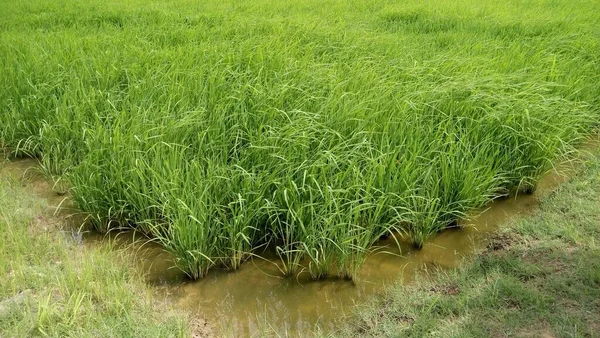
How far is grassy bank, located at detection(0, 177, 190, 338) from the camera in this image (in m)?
2.17

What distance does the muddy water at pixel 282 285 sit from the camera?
8.07 ft

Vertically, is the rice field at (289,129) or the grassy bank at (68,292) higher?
the rice field at (289,129)

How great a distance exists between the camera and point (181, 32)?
18.7 feet

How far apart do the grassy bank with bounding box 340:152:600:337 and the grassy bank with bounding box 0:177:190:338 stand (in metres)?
0.90

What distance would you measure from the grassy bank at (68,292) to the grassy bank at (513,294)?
0.90 metres

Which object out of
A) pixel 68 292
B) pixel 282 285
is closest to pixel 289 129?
pixel 282 285

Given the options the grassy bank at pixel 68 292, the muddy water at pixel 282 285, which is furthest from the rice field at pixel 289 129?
the grassy bank at pixel 68 292

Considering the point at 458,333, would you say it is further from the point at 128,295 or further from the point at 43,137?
the point at 43,137

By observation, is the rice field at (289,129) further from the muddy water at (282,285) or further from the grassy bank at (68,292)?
the grassy bank at (68,292)

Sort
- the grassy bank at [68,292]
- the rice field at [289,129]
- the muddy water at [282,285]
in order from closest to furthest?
the grassy bank at [68,292] → the muddy water at [282,285] → the rice field at [289,129]

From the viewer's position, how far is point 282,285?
271 centimetres

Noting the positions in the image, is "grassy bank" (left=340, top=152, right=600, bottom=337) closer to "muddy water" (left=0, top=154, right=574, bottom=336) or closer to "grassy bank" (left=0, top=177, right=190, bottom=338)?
"muddy water" (left=0, top=154, right=574, bottom=336)

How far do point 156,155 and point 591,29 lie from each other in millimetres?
5402

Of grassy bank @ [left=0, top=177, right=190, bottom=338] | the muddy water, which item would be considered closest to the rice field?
the muddy water
